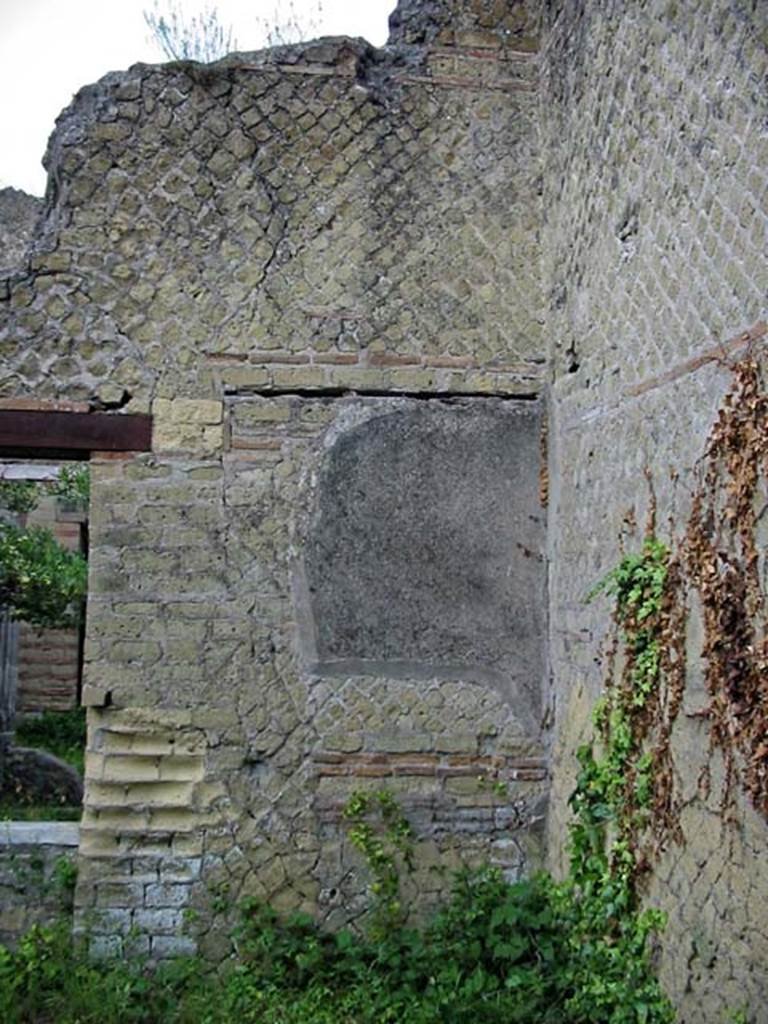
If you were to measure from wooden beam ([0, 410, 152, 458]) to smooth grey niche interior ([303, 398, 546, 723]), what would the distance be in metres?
0.83

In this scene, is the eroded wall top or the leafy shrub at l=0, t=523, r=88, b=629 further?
the leafy shrub at l=0, t=523, r=88, b=629

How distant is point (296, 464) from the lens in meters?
5.29

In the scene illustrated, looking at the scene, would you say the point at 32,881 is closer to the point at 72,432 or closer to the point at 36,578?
the point at 72,432

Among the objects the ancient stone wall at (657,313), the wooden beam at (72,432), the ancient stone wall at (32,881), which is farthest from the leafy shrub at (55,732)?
the ancient stone wall at (657,313)

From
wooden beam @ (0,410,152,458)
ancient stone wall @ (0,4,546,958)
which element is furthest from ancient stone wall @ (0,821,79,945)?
wooden beam @ (0,410,152,458)

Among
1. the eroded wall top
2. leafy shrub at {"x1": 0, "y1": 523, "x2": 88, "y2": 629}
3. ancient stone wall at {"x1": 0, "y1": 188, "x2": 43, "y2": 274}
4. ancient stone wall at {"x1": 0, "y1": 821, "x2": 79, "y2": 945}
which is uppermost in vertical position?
ancient stone wall at {"x1": 0, "y1": 188, "x2": 43, "y2": 274}

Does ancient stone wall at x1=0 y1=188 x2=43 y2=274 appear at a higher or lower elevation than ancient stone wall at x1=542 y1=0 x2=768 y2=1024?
higher

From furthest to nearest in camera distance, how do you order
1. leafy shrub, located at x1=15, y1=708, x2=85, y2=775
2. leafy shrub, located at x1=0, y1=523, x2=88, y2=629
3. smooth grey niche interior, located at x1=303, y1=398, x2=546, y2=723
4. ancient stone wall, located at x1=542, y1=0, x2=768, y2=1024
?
leafy shrub, located at x1=15, y1=708, x2=85, y2=775
leafy shrub, located at x1=0, y1=523, x2=88, y2=629
smooth grey niche interior, located at x1=303, y1=398, x2=546, y2=723
ancient stone wall, located at x1=542, y1=0, x2=768, y2=1024

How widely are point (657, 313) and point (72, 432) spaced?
101 inches

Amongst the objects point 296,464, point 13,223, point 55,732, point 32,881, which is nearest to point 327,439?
point 296,464

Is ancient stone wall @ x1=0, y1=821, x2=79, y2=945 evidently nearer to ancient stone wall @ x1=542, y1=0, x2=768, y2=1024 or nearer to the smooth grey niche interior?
the smooth grey niche interior

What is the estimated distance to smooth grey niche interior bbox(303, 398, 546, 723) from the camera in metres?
5.26

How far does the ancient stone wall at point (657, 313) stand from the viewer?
11.5 feet

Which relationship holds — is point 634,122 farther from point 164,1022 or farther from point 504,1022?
point 164,1022
